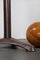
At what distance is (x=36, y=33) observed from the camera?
34.3 inches

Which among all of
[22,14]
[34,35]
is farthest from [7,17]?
[22,14]

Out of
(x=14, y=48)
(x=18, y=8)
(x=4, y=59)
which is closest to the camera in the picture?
(x=4, y=59)

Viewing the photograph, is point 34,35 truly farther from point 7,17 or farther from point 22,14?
point 22,14

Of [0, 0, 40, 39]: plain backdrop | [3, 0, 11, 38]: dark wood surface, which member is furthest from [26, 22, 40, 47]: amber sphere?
[0, 0, 40, 39]: plain backdrop

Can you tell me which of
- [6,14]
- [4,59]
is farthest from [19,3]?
[4,59]

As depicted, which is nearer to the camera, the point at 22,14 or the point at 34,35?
the point at 34,35

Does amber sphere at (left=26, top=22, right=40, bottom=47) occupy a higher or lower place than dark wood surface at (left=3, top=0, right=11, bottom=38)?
lower

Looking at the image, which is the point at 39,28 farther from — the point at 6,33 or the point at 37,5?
the point at 37,5

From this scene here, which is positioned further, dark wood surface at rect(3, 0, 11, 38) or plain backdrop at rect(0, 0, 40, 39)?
plain backdrop at rect(0, 0, 40, 39)

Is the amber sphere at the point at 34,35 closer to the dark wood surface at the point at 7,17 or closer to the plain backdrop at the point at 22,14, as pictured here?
the dark wood surface at the point at 7,17

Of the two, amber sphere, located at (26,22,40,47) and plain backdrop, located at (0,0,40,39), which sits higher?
plain backdrop, located at (0,0,40,39)

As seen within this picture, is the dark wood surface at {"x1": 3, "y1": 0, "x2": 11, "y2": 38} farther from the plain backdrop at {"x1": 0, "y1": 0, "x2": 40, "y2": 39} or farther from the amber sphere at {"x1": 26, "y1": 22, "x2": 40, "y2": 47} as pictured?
the plain backdrop at {"x1": 0, "y1": 0, "x2": 40, "y2": 39}

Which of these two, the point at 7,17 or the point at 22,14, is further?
the point at 22,14

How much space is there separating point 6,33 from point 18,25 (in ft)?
0.96
